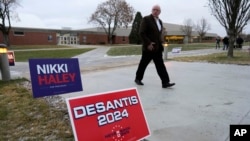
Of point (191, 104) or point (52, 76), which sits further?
point (52, 76)

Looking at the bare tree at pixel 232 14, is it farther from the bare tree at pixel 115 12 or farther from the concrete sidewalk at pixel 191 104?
the bare tree at pixel 115 12

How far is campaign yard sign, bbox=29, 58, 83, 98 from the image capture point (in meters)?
4.73

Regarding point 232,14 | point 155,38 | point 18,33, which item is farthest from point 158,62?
point 18,33

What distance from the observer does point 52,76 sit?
4.88 meters

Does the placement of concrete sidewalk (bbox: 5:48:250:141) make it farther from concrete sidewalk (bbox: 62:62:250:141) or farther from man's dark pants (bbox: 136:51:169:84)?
man's dark pants (bbox: 136:51:169:84)

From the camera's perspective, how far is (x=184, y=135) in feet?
10.9

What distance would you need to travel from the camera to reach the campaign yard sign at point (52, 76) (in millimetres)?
4734

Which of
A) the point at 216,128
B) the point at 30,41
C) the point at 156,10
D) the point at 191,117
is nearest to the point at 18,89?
the point at 156,10

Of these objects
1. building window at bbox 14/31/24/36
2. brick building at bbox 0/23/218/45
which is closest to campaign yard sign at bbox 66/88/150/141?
brick building at bbox 0/23/218/45

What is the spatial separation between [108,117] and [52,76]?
2400 mm

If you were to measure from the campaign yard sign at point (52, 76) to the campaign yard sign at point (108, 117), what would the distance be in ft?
7.14

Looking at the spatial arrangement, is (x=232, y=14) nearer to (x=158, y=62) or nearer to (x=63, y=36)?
(x=158, y=62)

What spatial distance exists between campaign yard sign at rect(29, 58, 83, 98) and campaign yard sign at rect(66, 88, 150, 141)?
218 centimetres

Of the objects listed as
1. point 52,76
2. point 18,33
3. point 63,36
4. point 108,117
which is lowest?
point 108,117
